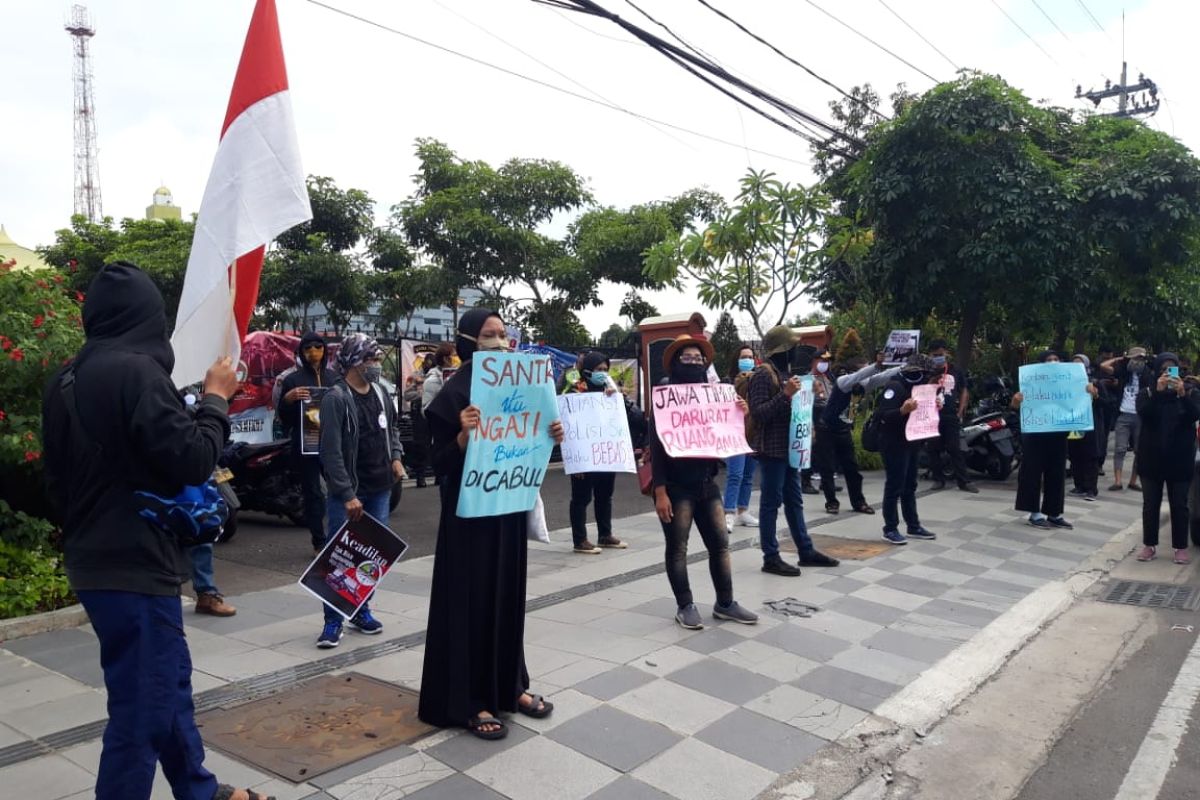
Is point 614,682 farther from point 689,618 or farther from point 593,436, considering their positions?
point 593,436

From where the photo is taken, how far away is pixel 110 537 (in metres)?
2.60

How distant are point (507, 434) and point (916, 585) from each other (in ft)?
14.2

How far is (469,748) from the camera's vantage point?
3709mm

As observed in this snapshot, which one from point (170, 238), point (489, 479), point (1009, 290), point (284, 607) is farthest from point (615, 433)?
point (170, 238)

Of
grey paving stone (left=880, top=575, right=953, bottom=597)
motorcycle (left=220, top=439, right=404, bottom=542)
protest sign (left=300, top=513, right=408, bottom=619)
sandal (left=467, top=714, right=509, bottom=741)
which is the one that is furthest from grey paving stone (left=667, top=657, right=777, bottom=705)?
motorcycle (left=220, top=439, right=404, bottom=542)

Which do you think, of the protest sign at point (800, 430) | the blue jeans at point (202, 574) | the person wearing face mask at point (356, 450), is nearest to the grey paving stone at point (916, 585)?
the protest sign at point (800, 430)

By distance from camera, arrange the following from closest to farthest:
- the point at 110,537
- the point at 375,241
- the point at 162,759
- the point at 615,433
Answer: the point at 110,537 → the point at 162,759 → the point at 615,433 → the point at 375,241

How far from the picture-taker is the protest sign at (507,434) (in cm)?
382

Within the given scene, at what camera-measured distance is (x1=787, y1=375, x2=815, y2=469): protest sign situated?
276 inches

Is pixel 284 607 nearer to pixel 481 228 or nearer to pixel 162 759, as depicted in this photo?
pixel 162 759

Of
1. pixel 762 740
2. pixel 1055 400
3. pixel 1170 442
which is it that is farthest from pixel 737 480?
pixel 762 740

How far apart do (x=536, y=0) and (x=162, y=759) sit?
7.12 meters

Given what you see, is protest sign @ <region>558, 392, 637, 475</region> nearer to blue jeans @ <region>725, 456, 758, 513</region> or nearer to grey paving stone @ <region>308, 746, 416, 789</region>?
blue jeans @ <region>725, 456, 758, 513</region>

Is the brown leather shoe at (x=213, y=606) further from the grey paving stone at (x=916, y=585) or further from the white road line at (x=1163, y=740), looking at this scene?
the white road line at (x=1163, y=740)
